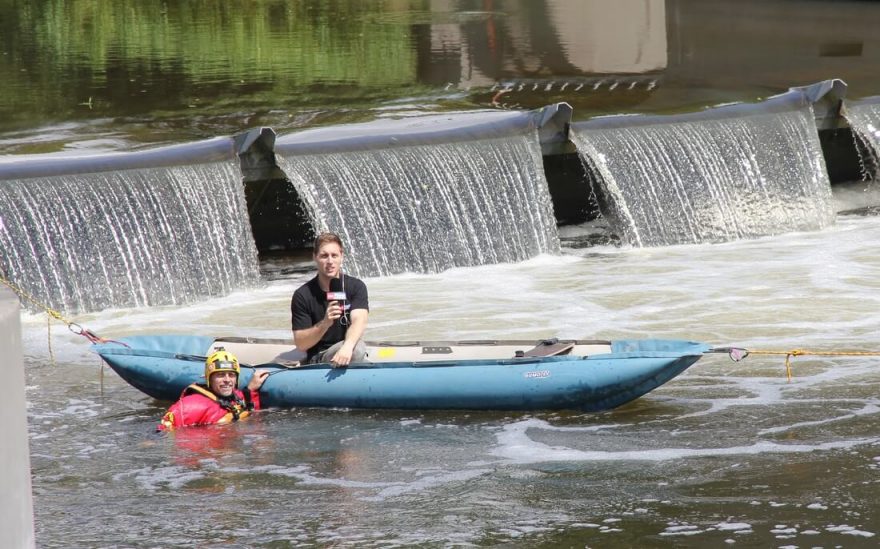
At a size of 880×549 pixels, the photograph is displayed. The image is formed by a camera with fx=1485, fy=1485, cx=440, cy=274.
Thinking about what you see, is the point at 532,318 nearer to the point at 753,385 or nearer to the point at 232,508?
the point at 753,385

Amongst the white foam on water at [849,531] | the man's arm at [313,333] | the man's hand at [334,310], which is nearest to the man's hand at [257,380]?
the man's arm at [313,333]

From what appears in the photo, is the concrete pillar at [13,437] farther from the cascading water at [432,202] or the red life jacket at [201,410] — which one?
the cascading water at [432,202]

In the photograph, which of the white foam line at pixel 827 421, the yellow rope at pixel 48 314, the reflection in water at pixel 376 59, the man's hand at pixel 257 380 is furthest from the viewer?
the reflection in water at pixel 376 59

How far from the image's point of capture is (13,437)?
15.9ft

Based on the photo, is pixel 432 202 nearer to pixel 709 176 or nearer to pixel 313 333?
pixel 709 176

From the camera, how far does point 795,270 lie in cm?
1398

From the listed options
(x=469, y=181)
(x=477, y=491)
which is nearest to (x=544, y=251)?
(x=469, y=181)

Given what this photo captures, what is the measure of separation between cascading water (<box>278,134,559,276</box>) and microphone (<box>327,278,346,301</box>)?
15.6 ft

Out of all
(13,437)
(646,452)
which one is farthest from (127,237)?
(13,437)

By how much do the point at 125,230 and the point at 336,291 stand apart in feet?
15.1

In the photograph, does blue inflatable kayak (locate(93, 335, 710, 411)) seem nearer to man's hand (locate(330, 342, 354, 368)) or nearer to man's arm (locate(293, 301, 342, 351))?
man's hand (locate(330, 342, 354, 368))

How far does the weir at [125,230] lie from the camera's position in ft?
42.5

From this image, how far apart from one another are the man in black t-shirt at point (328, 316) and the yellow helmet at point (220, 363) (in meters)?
0.44

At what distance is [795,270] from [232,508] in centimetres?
796
